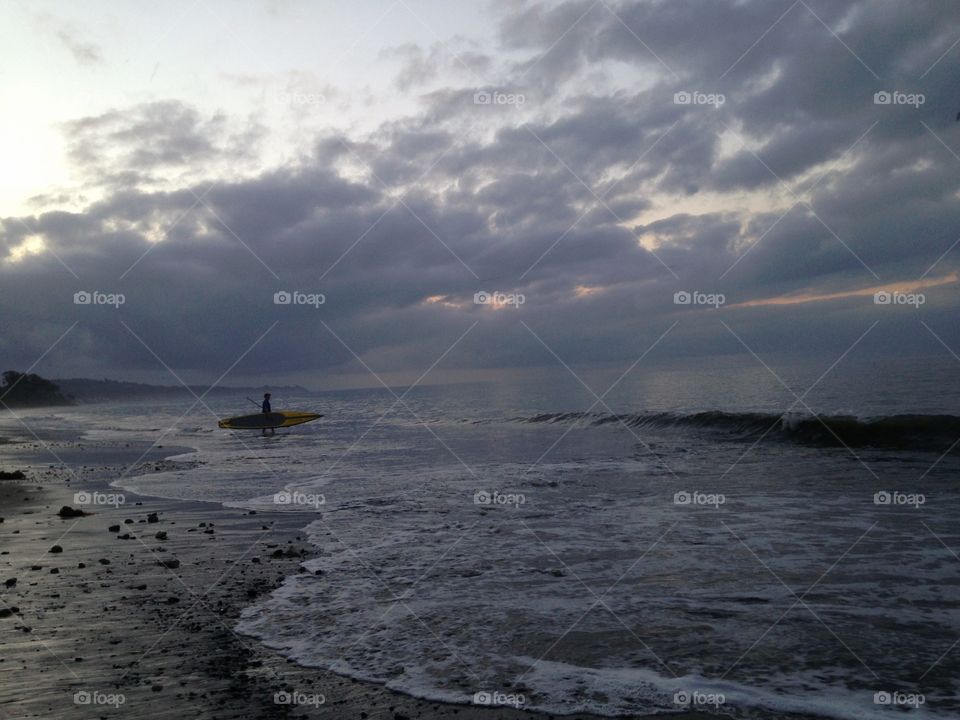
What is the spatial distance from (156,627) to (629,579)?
5400mm

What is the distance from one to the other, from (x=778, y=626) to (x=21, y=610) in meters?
7.90

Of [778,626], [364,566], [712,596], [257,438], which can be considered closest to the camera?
[778,626]

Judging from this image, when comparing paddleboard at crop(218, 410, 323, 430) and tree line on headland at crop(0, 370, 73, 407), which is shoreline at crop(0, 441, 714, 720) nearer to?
paddleboard at crop(218, 410, 323, 430)

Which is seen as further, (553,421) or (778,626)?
(553,421)

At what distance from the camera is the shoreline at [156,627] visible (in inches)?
189

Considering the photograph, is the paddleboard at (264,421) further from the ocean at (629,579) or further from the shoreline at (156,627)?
the shoreline at (156,627)

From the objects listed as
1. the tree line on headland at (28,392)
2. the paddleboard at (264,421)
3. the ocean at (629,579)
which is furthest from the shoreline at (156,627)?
the tree line on headland at (28,392)

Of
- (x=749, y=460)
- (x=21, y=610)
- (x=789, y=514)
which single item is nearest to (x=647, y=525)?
(x=789, y=514)

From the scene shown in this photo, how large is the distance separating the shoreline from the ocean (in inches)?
13.1

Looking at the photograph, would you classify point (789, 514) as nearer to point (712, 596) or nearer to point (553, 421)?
point (712, 596)

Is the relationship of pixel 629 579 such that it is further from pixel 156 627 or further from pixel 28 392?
pixel 28 392

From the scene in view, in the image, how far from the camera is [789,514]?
12055mm

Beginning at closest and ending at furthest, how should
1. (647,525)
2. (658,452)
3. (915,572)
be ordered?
(915,572) < (647,525) < (658,452)

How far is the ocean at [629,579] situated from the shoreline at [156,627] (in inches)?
13.1
